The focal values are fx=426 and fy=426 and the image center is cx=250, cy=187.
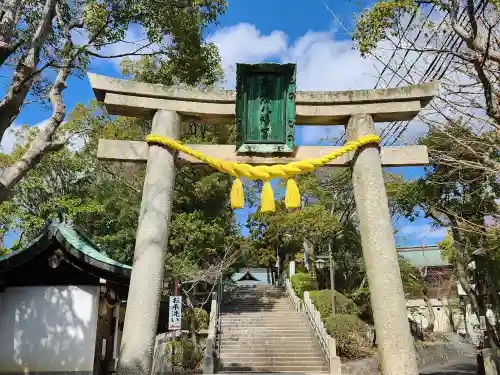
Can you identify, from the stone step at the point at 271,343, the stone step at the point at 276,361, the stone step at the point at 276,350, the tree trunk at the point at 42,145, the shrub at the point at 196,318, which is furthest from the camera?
the shrub at the point at 196,318

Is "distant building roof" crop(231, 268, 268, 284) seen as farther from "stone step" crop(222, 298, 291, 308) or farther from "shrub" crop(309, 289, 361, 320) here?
"shrub" crop(309, 289, 361, 320)

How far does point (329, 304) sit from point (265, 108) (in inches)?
634

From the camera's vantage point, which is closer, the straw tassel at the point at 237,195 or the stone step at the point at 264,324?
the straw tassel at the point at 237,195

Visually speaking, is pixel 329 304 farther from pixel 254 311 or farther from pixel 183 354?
pixel 183 354

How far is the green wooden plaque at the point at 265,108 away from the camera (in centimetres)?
628

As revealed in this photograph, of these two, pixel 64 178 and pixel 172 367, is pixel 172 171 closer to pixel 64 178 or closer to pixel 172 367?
pixel 172 367

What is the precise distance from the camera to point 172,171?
600 cm

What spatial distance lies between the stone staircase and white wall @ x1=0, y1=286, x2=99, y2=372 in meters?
9.40

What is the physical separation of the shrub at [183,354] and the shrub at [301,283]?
8586 millimetres

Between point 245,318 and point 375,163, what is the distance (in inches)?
642

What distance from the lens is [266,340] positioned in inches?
712

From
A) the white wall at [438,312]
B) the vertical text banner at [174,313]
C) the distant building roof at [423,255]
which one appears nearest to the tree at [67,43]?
the vertical text banner at [174,313]

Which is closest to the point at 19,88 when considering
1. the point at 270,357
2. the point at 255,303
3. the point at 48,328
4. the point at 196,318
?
the point at 48,328

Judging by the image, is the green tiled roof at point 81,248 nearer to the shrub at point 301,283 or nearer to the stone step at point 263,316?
the stone step at point 263,316
